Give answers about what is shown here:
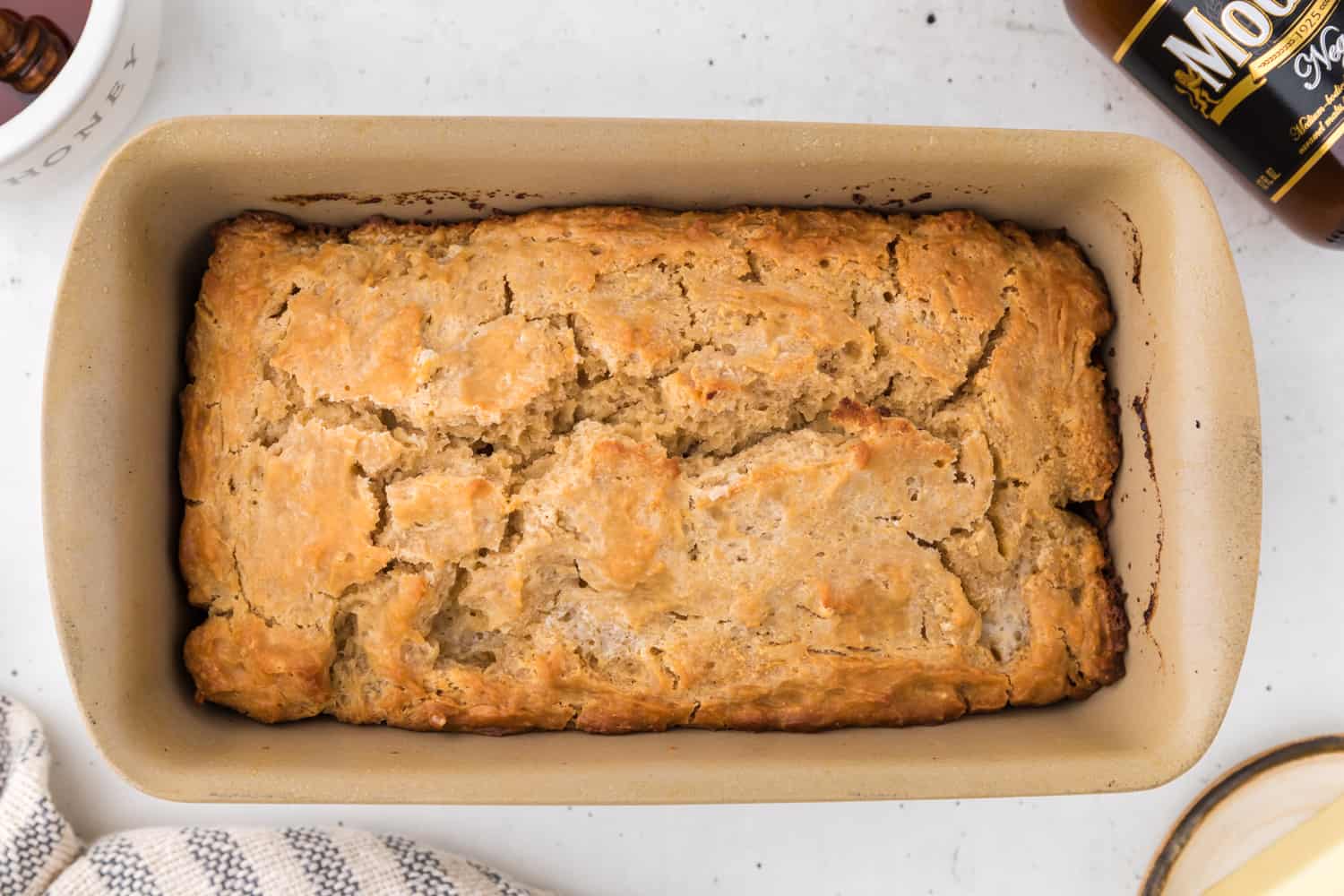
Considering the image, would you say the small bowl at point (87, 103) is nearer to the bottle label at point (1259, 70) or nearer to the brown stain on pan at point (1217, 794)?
the bottle label at point (1259, 70)

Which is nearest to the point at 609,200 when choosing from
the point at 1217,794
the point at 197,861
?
the point at 197,861

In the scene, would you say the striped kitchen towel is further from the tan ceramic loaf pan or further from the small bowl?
the small bowl

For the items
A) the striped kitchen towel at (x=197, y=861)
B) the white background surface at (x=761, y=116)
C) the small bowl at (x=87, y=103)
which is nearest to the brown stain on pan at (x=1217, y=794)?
the white background surface at (x=761, y=116)

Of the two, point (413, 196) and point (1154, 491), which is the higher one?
point (1154, 491)

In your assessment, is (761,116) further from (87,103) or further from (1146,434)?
(87,103)

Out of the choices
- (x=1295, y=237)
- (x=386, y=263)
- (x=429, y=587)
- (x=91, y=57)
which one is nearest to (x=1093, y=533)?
(x=1295, y=237)

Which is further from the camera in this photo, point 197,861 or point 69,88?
point 197,861

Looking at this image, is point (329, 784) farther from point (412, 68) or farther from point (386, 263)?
point (412, 68)
